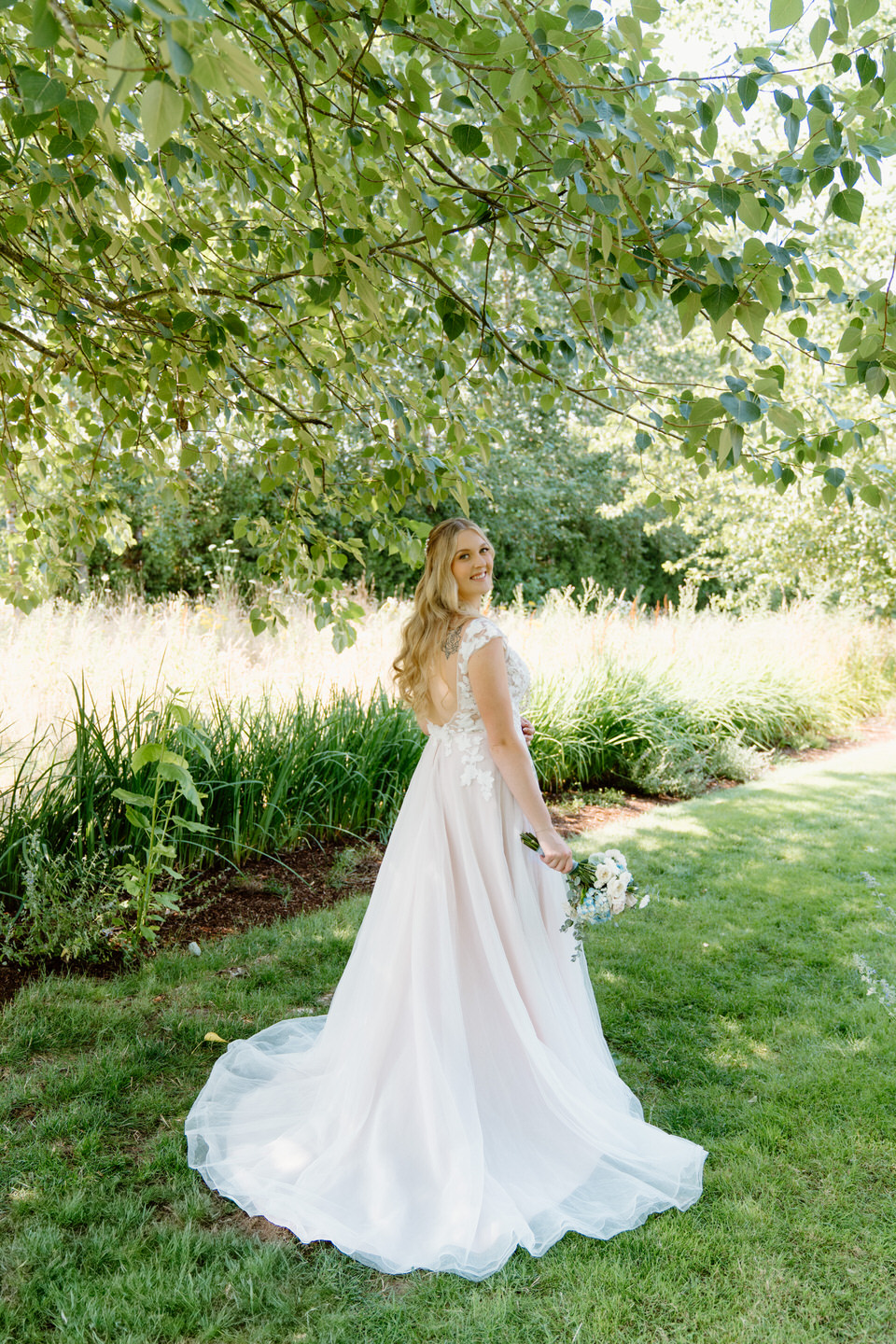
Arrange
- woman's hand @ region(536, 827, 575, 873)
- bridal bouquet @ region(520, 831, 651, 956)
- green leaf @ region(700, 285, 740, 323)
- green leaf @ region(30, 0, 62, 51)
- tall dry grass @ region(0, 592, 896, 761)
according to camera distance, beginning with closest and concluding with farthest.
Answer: green leaf @ region(30, 0, 62, 51) → green leaf @ region(700, 285, 740, 323) → bridal bouquet @ region(520, 831, 651, 956) → woman's hand @ region(536, 827, 575, 873) → tall dry grass @ region(0, 592, 896, 761)

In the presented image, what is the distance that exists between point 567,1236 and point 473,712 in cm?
160

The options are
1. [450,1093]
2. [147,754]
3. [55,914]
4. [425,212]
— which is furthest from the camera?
[55,914]

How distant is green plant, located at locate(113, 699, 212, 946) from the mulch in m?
0.15

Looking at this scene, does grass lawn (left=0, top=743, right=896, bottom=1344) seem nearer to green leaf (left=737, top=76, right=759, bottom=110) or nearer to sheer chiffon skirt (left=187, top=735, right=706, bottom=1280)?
Result: sheer chiffon skirt (left=187, top=735, right=706, bottom=1280)

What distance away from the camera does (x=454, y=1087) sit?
2.79 meters

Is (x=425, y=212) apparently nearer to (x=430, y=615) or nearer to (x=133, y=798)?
(x=430, y=615)

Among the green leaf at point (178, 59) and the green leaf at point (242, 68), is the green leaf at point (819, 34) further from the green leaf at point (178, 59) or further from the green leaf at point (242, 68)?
the green leaf at point (178, 59)

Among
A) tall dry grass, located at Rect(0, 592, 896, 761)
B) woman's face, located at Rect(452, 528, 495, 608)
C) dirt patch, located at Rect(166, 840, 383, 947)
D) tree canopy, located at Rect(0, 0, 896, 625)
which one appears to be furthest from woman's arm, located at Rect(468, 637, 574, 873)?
dirt patch, located at Rect(166, 840, 383, 947)

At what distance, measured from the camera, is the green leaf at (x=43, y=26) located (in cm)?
121

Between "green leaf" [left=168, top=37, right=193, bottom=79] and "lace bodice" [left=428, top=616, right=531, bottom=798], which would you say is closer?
"green leaf" [left=168, top=37, right=193, bottom=79]

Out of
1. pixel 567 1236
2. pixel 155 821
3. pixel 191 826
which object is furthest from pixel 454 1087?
pixel 155 821

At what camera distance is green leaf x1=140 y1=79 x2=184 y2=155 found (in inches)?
42.7

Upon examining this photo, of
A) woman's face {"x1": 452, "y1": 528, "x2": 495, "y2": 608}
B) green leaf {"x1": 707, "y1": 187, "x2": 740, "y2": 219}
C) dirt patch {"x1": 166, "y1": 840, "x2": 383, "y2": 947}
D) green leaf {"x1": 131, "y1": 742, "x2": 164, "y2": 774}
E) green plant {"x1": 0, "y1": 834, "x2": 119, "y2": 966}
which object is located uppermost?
green leaf {"x1": 707, "y1": 187, "x2": 740, "y2": 219}

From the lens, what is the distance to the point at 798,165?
205 cm
